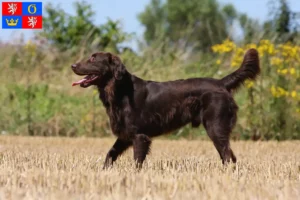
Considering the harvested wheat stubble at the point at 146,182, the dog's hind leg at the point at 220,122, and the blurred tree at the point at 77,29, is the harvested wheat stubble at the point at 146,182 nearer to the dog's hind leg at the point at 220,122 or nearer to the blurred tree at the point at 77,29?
the dog's hind leg at the point at 220,122

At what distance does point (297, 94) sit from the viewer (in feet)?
40.9

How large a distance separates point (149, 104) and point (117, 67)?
0.57 meters

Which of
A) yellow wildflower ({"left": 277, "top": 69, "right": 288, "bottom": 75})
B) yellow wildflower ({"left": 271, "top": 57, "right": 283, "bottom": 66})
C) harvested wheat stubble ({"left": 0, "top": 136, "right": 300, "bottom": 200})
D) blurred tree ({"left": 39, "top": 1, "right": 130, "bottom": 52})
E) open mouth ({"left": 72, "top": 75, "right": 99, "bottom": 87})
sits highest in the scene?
blurred tree ({"left": 39, "top": 1, "right": 130, "bottom": 52})

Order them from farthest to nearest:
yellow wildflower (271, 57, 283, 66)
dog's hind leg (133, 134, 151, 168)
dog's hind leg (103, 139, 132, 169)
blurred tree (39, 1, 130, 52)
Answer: blurred tree (39, 1, 130, 52), yellow wildflower (271, 57, 283, 66), dog's hind leg (103, 139, 132, 169), dog's hind leg (133, 134, 151, 168)

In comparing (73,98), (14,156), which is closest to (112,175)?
(14,156)

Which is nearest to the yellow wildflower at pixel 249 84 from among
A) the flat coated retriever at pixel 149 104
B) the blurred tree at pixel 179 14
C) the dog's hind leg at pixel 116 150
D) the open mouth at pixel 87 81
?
the flat coated retriever at pixel 149 104

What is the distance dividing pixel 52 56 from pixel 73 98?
2.91 meters

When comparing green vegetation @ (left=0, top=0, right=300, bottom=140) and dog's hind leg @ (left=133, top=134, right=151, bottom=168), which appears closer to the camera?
dog's hind leg @ (left=133, top=134, right=151, bottom=168)

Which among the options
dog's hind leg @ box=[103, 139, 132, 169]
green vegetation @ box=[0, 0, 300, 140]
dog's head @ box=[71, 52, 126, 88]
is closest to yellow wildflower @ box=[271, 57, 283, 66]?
green vegetation @ box=[0, 0, 300, 140]

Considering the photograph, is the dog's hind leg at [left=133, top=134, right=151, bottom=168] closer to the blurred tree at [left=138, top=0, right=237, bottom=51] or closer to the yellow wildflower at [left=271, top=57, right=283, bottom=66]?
the yellow wildflower at [left=271, top=57, right=283, bottom=66]

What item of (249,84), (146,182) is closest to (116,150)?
(146,182)

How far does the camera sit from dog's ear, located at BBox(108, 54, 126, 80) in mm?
7102

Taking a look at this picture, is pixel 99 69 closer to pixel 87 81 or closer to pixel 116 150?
pixel 87 81

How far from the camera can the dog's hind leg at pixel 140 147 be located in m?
7.08
